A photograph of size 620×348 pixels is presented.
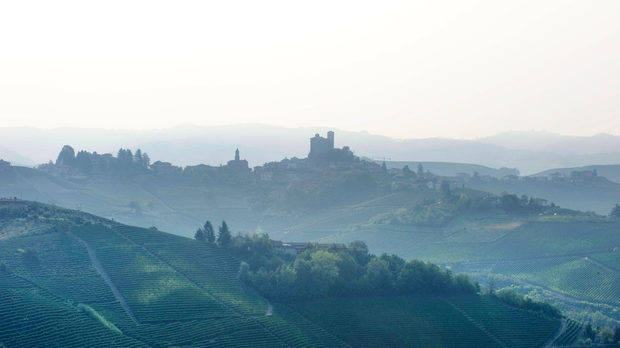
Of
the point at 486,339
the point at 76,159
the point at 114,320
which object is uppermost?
the point at 76,159

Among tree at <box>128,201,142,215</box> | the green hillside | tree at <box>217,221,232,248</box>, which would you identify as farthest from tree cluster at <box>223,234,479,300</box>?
tree at <box>128,201,142,215</box>

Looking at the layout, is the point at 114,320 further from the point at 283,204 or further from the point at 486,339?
the point at 283,204

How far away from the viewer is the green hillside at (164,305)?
151 ft

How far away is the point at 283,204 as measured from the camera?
13575cm

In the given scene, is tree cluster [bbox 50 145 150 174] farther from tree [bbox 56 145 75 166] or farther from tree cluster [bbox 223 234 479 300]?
tree cluster [bbox 223 234 479 300]

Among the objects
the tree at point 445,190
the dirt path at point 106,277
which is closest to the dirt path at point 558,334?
the dirt path at point 106,277

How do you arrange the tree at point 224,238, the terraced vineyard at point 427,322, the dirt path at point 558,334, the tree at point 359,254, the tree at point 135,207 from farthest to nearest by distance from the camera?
the tree at point 135,207 < the tree at point 359,254 < the tree at point 224,238 < the dirt path at point 558,334 < the terraced vineyard at point 427,322

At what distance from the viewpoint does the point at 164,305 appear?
172 ft

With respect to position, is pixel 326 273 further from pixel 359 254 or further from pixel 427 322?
pixel 359 254

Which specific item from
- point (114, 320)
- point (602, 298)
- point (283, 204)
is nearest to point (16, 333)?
point (114, 320)

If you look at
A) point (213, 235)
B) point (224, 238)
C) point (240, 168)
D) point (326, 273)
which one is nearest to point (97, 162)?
point (240, 168)

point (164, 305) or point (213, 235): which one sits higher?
point (213, 235)

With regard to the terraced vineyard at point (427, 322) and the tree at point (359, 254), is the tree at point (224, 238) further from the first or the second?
the terraced vineyard at point (427, 322)

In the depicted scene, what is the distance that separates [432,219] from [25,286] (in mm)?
68821
